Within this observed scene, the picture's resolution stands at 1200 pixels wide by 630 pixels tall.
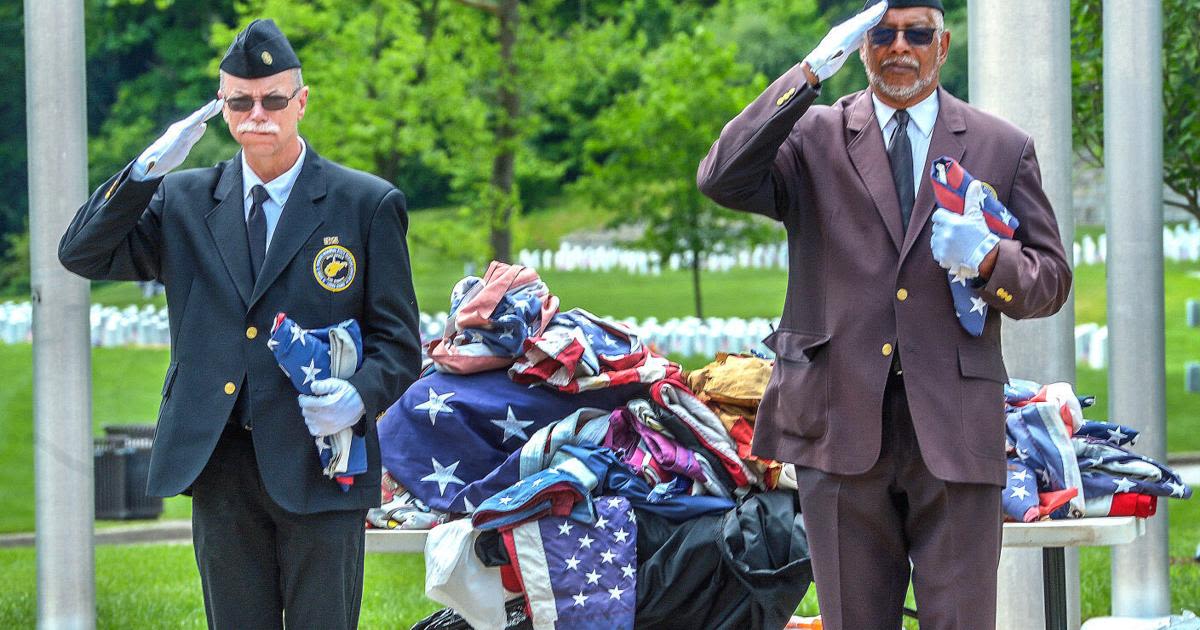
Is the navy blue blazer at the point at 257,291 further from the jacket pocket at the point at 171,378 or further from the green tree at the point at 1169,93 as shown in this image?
the green tree at the point at 1169,93

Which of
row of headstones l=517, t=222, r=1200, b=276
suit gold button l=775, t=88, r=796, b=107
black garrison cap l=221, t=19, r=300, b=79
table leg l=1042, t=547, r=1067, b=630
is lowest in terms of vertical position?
table leg l=1042, t=547, r=1067, b=630

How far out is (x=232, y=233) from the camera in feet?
11.1

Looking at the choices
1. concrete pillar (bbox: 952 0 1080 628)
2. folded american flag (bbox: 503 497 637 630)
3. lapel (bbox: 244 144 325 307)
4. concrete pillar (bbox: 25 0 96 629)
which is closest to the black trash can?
concrete pillar (bbox: 25 0 96 629)

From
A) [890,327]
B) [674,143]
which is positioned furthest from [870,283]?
[674,143]

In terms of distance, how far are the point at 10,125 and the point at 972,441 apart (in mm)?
24148

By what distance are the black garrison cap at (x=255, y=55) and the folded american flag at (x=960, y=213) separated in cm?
142

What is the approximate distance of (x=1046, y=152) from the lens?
516 centimetres

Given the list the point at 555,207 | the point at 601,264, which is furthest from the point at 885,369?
the point at 555,207

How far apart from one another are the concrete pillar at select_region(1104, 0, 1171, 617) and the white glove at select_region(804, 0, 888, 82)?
3040 millimetres

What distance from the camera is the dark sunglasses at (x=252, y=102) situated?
3.30 m

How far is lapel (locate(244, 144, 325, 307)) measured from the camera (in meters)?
3.34

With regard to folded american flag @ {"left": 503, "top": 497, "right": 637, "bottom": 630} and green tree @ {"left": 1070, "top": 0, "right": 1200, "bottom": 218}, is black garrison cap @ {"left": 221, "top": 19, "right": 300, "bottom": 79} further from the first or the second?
green tree @ {"left": 1070, "top": 0, "right": 1200, "bottom": 218}

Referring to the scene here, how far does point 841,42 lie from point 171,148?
1.42 metres

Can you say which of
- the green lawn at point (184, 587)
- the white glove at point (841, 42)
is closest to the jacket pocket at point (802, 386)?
the white glove at point (841, 42)
